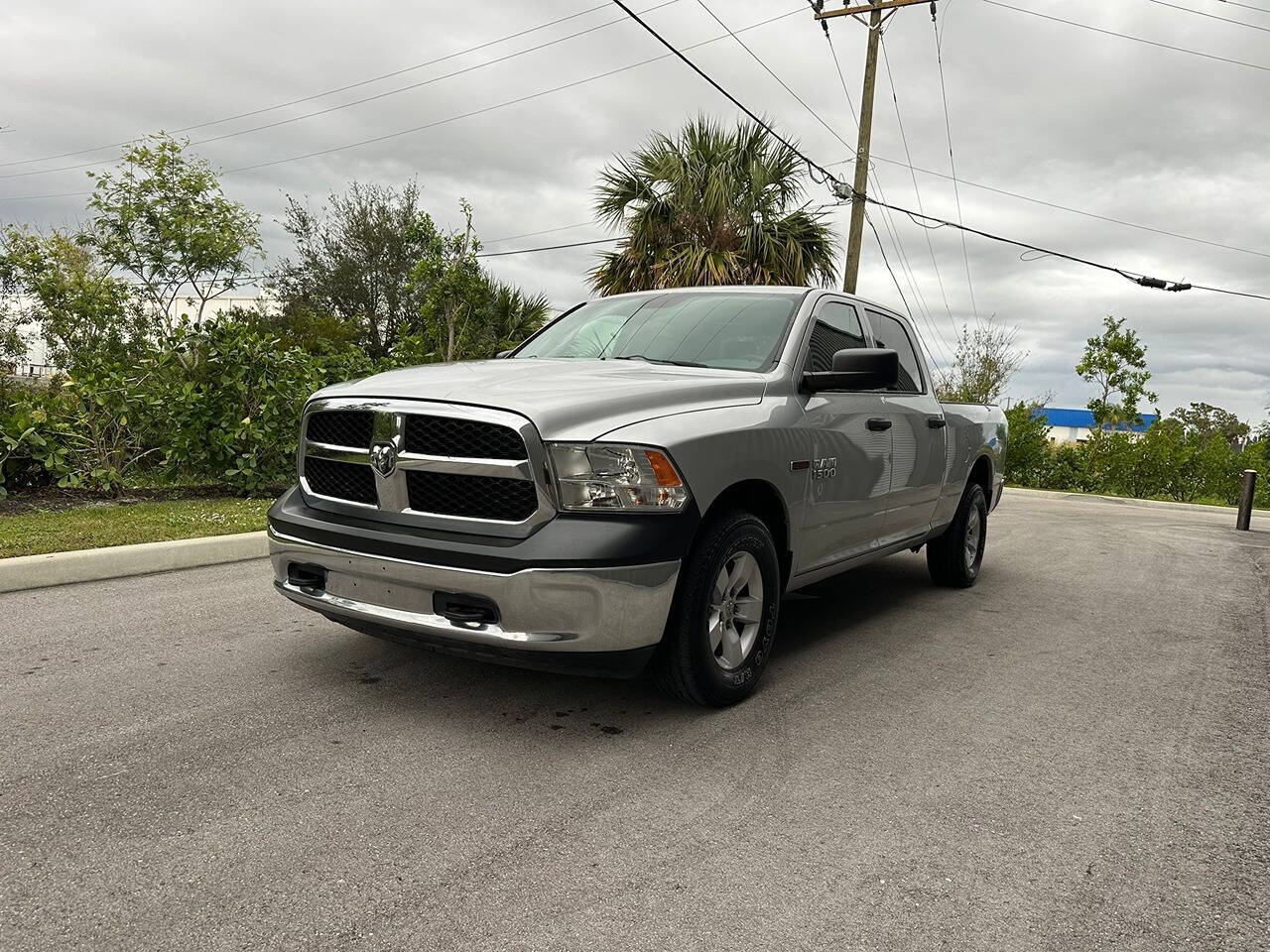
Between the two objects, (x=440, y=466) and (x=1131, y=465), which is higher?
(x=440, y=466)

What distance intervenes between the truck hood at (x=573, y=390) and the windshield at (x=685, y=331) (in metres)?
0.21

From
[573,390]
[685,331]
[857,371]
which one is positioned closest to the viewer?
[573,390]

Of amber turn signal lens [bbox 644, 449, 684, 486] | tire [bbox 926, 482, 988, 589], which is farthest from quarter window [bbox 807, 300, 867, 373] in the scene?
tire [bbox 926, 482, 988, 589]

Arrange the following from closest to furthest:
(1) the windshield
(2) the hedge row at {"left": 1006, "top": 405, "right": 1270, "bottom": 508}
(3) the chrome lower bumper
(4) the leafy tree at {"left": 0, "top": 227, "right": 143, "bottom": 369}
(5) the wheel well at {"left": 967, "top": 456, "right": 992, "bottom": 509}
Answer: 1. (3) the chrome lower bumper
2. (1) the windshield
3. (5) the wheel well at {"left": 967, "top": 456, "right": 992, "bottom": 509}
4. (4) the leafy tree at {"left": 0, "top": 227, "right": 143, "bottom": 369}
5. (2) the hedge row at {"left": 1006, "top": 405, "right": 1270, "bottom": 508}

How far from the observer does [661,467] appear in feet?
11.3

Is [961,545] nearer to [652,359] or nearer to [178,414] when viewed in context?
[652,359]

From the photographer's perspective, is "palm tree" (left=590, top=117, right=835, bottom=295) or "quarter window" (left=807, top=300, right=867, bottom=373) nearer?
"quarter window" (left=807, top=300, right=867, bottom=373)

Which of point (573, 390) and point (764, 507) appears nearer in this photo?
point (573, 390)

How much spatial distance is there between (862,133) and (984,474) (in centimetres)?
1306

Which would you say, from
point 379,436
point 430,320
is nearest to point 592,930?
point 379,436

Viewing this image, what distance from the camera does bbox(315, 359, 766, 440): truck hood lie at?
11.4 ft

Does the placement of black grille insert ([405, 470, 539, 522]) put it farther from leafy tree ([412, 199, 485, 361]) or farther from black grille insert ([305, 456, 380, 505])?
leafy tree ([412, 199, 485, 361])

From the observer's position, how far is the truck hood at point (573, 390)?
3475 millimetres

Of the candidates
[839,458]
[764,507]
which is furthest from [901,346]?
[764,507]
